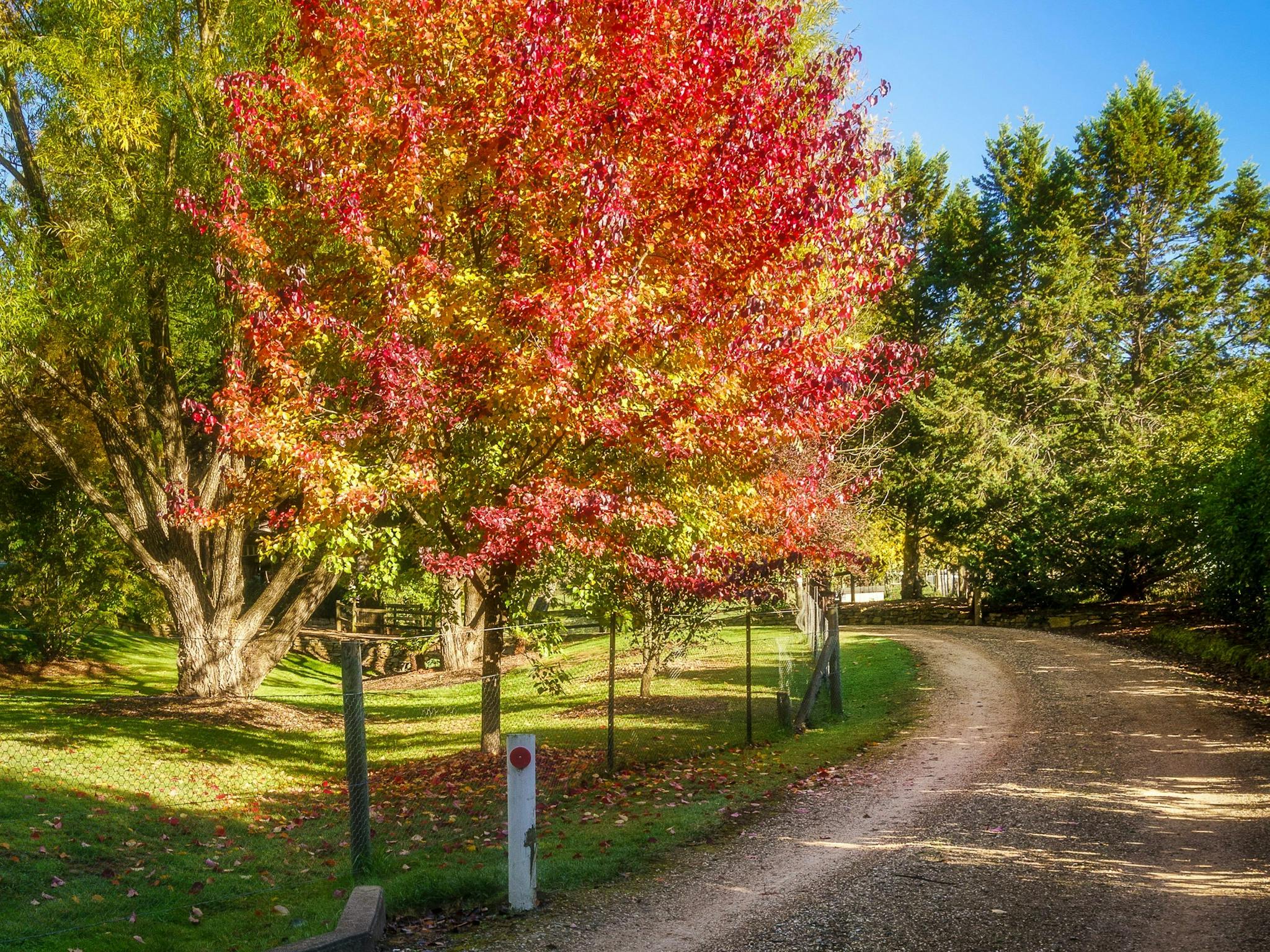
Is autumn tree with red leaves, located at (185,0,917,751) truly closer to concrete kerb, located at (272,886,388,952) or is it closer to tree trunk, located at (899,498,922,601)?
concrete kerb, located at (272,886,388,952)

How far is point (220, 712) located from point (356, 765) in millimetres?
8979

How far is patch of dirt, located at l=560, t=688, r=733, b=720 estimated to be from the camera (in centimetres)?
1489

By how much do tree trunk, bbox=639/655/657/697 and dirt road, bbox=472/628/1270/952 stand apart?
499 centimetres

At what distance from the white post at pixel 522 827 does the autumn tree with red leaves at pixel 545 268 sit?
249 centimetres

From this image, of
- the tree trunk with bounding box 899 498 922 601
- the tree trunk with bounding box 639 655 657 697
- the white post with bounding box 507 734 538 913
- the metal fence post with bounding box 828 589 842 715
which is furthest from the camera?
the tree trunk with bounding box 899 498 922 601

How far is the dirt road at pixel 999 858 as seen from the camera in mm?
6148

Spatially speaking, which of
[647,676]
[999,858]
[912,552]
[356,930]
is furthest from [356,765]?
[912,552]

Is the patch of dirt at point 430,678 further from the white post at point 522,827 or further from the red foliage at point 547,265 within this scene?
the white post at point 522,827

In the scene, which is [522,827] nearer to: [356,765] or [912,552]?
[356,765]

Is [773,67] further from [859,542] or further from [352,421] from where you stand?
[859,542]

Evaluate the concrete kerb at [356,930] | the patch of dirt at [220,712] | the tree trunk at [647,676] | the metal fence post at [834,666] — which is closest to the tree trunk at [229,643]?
the patch of dirt at [220,712]

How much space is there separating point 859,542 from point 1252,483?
1439cm

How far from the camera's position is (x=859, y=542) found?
29719 mm

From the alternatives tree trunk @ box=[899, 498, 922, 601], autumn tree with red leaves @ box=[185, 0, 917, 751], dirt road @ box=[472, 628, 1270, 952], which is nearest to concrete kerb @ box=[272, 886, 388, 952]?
dirt road @ box=[472, 628, 1270, 952]
